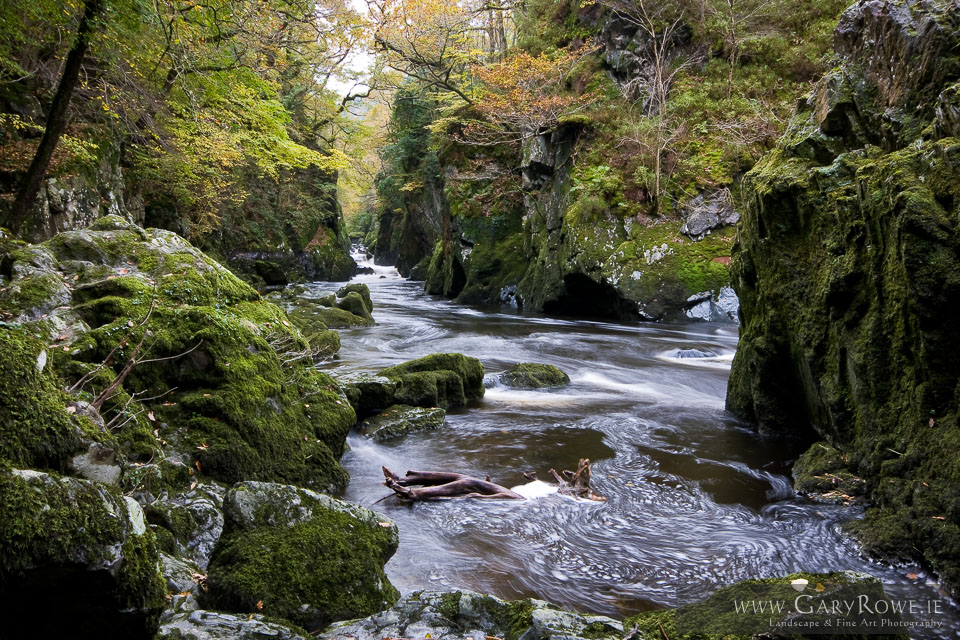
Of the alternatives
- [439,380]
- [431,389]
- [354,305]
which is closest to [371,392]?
[431,389]

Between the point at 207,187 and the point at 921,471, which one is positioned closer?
the point at 921,471

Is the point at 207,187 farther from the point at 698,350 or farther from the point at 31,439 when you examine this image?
the point at 31,439

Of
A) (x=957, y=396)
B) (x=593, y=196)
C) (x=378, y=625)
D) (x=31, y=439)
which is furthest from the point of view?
(x=593, y=196)

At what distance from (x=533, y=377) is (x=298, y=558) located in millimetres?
7074

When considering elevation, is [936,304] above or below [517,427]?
above

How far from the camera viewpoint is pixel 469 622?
104 inches

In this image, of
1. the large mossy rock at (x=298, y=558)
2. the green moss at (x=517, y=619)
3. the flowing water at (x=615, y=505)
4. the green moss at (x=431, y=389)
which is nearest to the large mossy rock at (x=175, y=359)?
the flowing water at (x=615, y=505)

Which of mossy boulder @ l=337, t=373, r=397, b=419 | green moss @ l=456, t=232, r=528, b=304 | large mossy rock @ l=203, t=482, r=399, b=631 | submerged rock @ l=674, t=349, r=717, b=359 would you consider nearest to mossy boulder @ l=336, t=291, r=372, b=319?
green moss @ l=456, t=232, r=528, b=304

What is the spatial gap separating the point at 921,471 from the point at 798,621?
9.02ft

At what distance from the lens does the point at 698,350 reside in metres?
12.1

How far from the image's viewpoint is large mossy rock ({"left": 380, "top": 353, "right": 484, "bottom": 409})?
8.03 m

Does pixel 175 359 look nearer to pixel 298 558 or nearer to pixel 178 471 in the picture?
pixel 178 471

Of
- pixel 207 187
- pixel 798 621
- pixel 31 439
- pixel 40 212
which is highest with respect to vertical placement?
pixel 207 187

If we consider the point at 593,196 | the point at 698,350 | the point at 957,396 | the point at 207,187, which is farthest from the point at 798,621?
the point at 207,187
